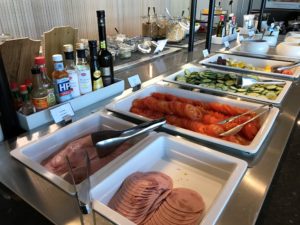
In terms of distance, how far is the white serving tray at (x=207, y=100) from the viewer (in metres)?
0.70

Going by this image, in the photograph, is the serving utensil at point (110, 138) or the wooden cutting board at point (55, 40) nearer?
the serving utensil at point (110, 138)

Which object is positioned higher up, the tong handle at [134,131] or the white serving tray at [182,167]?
the tong handle at [134,131]

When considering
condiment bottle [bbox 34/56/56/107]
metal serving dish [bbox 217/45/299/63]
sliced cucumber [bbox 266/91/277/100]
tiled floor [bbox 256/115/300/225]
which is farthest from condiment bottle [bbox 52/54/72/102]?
metal serving dish [bbox 217/45/299/63]

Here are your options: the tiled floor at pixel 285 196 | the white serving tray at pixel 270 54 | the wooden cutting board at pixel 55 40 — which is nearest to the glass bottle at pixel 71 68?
the wooden cutting board at pixel 55 40

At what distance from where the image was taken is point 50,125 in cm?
82

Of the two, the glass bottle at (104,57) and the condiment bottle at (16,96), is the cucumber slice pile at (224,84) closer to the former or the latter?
the glass bottle at (104,57)

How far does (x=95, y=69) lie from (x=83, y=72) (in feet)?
0.26

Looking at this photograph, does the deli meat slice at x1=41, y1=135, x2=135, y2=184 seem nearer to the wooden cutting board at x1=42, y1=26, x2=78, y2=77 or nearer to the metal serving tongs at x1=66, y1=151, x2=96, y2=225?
the metal serving tongs at x1=66, y1=151, x2=96, y2=225

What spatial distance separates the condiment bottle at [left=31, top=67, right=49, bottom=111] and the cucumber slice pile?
619mm

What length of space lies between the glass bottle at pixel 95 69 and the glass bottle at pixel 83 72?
4 centimetres

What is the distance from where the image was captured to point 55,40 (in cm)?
95

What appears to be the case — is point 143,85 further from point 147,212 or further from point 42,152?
point 147,212

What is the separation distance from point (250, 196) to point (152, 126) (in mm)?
319

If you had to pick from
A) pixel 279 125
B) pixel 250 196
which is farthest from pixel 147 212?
pixel 279 125
